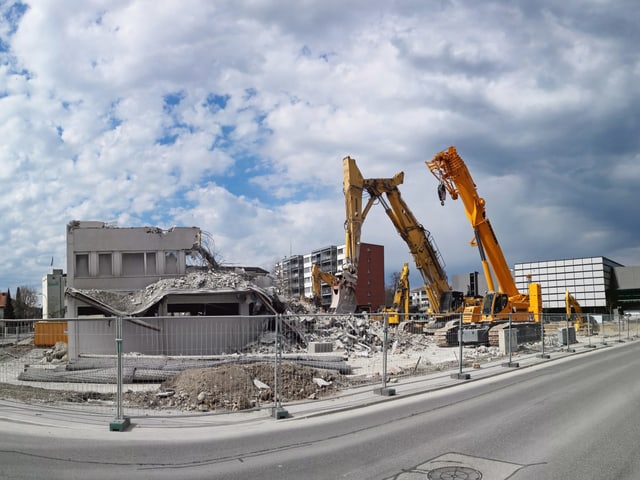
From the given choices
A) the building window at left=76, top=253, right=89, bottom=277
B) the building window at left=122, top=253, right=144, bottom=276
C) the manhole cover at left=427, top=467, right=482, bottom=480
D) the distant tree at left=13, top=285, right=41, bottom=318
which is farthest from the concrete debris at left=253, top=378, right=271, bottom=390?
the distant tree at left=13, top=285, right=41, bottom=318

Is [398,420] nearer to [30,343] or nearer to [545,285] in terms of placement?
[30,343]

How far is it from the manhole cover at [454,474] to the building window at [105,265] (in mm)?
25775

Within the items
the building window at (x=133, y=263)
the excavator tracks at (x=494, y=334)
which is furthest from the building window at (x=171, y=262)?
the excavator tracks at (x=494, y=334)

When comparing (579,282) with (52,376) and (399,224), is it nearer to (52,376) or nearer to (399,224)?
(399,224)

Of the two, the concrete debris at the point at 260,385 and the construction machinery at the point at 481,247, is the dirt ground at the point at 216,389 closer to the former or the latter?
the concrete debris at the point at 260,385

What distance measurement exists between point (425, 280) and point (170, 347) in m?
22.6

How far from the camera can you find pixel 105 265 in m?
29.0

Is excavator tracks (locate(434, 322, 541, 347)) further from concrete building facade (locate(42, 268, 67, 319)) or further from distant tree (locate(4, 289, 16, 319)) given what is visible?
distant tree (locate(4, 289, 16, 319))

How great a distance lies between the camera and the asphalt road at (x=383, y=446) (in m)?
6.64

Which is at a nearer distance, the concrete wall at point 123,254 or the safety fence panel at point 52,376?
the safety fence panel at point 52,376

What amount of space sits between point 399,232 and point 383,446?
2717 cm

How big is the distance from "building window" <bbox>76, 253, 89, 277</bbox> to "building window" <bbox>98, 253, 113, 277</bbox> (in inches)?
26.1

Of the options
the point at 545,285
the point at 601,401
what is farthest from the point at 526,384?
the point at 545,285

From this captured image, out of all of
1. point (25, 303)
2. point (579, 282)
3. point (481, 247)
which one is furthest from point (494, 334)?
point (25, 303)
